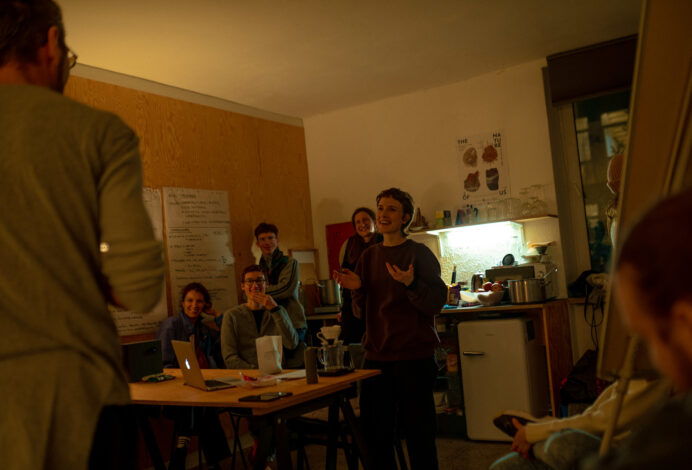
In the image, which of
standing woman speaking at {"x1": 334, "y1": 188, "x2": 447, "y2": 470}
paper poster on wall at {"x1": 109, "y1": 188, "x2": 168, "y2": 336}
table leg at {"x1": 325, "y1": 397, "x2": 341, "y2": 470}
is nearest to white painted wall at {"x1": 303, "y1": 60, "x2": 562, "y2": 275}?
paper poster on wall at {"x1": 109, "y1": 188, "x2": 168, "y2": 336}

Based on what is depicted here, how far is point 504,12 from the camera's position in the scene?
4.07 metres

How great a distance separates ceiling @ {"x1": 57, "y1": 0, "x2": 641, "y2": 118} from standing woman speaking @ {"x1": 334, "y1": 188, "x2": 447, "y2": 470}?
5.29 feet

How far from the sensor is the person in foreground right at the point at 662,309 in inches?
19.0

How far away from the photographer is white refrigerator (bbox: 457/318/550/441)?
4.14 meters

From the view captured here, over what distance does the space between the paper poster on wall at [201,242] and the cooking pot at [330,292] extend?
87cm

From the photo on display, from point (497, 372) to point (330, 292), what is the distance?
191 centimetres

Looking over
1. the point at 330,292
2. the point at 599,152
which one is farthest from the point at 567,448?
the point at 330,292

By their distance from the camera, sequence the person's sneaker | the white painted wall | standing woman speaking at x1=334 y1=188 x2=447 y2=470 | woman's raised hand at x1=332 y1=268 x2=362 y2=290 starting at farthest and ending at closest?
the white painted wall, the person's sneaker, woman's raised hand at x1=332 y1=268 x2=362 y2=290, standing woman speaking at x1=334 y1=188 x2=447 y2=470

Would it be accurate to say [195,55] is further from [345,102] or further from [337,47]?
[345,102]

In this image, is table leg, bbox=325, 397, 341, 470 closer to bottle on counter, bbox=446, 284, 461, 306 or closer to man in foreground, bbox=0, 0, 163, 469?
man in foreground, bbox=0, 0, 163, 469

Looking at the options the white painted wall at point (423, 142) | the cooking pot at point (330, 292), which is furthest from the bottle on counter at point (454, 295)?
the cooking pot at point (330, 292)

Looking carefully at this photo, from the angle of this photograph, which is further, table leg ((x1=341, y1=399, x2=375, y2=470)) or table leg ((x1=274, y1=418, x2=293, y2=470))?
table leg ((x1=341, y1=399, x2=375, y2=470))

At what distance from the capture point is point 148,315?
441cm

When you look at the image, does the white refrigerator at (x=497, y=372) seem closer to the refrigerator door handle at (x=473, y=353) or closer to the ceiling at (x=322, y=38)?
the refrigerator door handle at (x=473, y=353)
